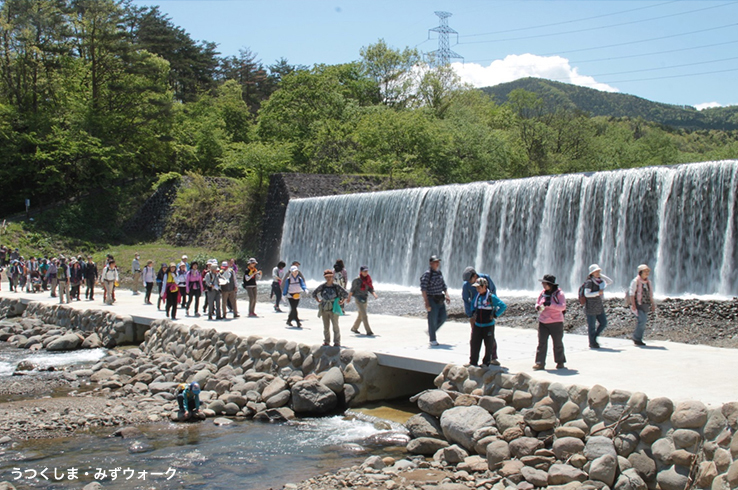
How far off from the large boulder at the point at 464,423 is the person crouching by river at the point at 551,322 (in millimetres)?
1164

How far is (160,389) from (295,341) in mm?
2510

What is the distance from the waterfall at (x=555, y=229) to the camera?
18.4 m

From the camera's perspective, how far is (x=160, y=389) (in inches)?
478

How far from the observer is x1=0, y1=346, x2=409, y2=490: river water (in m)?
7.86

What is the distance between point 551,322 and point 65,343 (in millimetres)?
13565

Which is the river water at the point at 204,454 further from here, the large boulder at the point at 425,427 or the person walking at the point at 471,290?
the person walking at the point at 471,290

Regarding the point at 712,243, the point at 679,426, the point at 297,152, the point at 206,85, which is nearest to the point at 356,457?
the point at 679,426

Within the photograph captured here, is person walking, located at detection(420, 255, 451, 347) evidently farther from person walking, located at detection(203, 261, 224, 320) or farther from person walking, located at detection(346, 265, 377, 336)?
person walking, located at detection(203, 261, 224, 320)

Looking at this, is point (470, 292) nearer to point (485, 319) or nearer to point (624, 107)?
point (485, 319)

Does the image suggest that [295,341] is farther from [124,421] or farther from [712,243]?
[712,243]

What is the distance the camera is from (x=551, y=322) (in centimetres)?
898

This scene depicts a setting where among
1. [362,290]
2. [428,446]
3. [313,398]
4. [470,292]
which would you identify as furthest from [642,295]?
[313,398]

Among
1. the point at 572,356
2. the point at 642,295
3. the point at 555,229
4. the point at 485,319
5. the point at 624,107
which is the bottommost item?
the point at 572,356

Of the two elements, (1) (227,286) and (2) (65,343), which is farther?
(2) (65,343)
